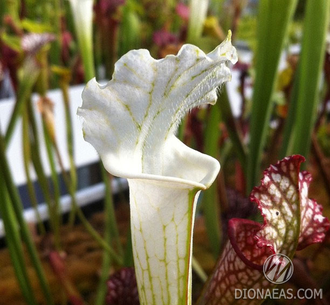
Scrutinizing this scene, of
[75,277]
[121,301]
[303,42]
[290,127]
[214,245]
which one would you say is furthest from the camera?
[75,277]

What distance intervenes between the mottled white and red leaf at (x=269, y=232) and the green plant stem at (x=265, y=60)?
229mm

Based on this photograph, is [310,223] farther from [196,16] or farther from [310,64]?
[196,16]

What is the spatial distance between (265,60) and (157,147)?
0.95ft

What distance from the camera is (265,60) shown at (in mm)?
540

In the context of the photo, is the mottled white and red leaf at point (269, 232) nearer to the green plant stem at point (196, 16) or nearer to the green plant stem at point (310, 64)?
the green plant stem at point (310, 64)

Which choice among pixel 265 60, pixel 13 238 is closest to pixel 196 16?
pixel 265 60

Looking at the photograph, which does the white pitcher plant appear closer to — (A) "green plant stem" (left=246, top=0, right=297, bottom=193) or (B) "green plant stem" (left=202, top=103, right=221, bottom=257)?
(A) "green plant stem" (left=246, top=0, right=297, bottom=193)

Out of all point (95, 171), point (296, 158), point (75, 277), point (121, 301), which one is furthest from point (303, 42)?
point (95, 171)

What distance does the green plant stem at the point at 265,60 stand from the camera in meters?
0.51

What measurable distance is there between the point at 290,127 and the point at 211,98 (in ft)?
1.38

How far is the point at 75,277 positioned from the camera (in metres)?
1.01

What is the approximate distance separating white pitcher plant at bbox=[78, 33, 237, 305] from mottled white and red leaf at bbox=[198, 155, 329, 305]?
0.04 m

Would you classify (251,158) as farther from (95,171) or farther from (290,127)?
(95,171)

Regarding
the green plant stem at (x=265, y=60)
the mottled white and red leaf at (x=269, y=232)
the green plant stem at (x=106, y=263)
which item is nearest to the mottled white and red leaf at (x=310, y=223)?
the mottled white and red leaf at (x=269, y=232)
